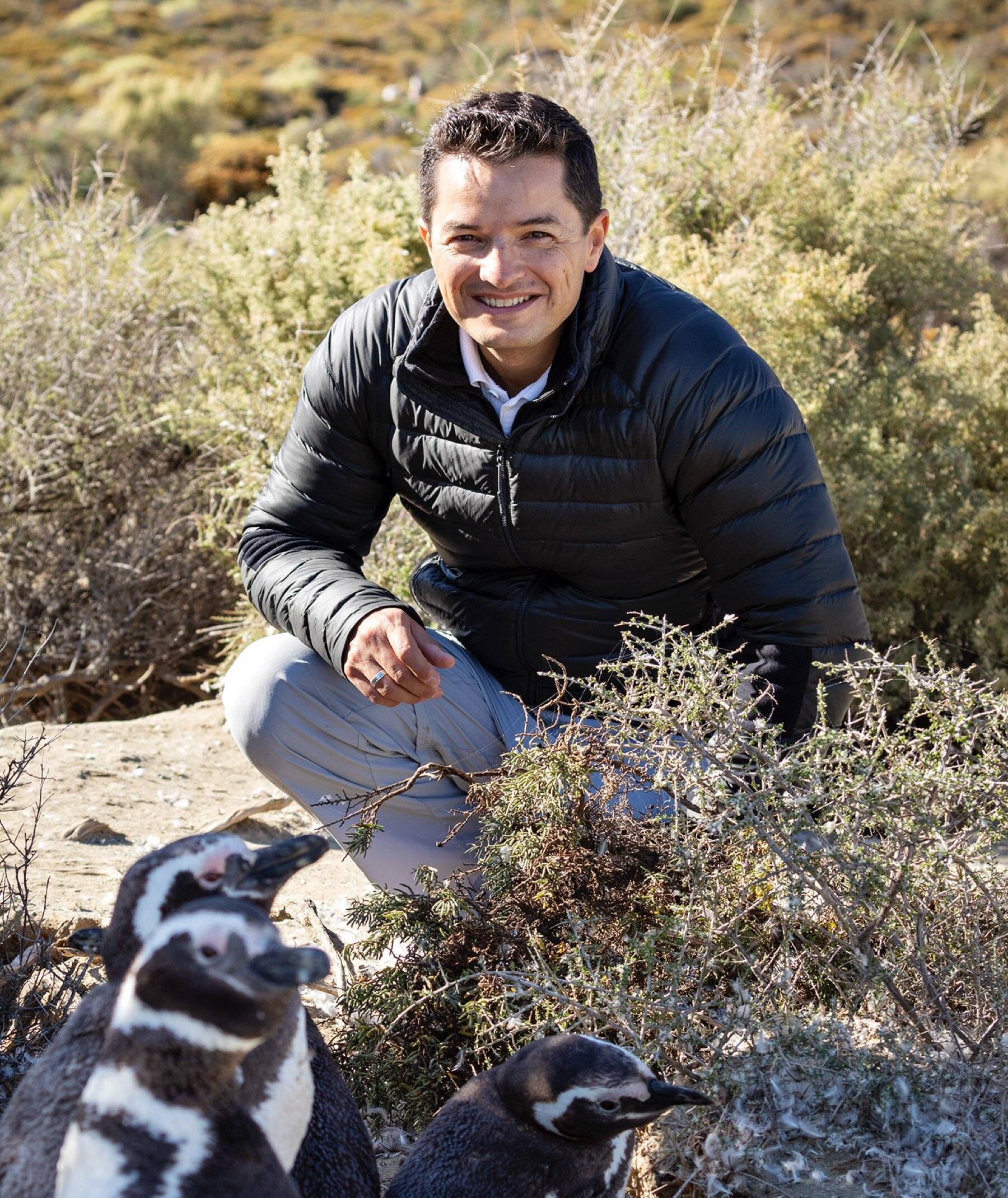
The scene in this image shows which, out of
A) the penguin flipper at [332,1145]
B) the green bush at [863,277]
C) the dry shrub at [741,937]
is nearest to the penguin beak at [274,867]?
the penguin flipper at [332,1145]

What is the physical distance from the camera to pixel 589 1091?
1827mm

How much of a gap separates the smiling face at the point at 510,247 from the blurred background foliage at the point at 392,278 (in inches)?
73.1

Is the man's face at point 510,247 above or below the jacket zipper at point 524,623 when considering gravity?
above

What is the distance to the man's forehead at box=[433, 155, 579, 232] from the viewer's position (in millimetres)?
2998

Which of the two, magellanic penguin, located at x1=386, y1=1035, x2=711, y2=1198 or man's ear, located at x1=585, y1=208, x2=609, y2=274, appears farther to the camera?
man's ear, located at x1=585, y1=208, x2=609, y2=274

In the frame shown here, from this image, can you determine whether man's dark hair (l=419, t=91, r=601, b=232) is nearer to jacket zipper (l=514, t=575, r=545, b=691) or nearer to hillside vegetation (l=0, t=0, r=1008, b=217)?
jacket zipper (l=514, t=575, r=545, b=691)

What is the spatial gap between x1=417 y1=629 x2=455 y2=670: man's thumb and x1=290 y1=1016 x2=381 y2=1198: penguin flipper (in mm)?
1048

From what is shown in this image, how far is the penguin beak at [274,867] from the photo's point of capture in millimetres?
1493

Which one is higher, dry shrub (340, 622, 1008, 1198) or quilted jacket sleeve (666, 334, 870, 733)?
quilted jacket sleeve (666, 334, 870, 733)

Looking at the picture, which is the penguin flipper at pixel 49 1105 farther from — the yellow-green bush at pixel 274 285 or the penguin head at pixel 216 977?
the yellow-green bush at pixel 274 285

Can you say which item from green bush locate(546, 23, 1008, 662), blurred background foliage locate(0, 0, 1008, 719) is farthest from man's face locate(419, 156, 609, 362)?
green bush locate(546, 23, 1008, 662)

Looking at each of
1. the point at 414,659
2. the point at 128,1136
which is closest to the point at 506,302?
the point at 414,659

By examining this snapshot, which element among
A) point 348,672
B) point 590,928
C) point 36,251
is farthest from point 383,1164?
point 36,251

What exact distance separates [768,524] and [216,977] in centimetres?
203
